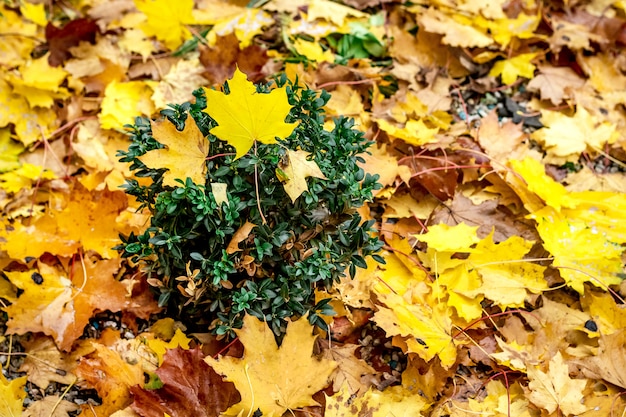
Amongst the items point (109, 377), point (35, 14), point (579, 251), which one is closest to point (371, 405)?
point (109, 377)

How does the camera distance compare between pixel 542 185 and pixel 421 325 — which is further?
pixel 542 185

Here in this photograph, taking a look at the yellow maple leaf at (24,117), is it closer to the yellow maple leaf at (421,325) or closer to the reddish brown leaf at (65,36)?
the reddish brown leaf at (65,36)

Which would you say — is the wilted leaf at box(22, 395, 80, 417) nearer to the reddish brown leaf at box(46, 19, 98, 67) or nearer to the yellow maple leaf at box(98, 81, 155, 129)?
the yellow maple leaf at box(98, 81, 155, 129)

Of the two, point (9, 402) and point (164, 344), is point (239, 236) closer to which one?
point (164, 344)

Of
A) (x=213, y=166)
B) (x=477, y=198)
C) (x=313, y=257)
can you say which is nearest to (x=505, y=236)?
(x=477, y=198)

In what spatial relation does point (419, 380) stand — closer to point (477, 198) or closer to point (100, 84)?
point (477, 198)
